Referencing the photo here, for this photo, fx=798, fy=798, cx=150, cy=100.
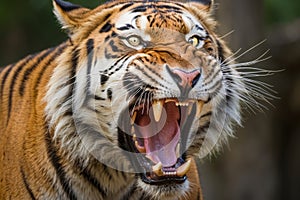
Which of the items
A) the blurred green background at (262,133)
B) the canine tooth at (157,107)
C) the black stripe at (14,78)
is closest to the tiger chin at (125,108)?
the canine tooth at (157,107)

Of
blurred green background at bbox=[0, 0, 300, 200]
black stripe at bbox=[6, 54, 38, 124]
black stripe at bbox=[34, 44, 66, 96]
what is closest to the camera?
black stripe at bbox=[34, 44, 66, 96]

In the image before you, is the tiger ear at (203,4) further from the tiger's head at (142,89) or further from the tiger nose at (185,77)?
the tiger nose at (185,77)

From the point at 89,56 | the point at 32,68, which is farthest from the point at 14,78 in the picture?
the point at 89,56

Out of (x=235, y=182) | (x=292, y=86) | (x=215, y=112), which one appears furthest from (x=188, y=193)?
(x=292, y=86)

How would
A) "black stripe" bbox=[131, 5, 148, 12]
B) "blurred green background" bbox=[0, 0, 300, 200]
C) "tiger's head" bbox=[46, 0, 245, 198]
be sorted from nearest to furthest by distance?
1. "tiger's head" bbox=[46, 0, 245, 198]
2. "black stripe" bbox=[131, 5, 148, 12]
3. "blurred green background" bbox=[0, 0, 300, 200]

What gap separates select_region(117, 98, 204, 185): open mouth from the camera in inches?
149

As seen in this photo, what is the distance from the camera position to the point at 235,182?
29.1 feet

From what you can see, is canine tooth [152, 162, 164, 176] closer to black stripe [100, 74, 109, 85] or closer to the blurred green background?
black stripe [100, 74, 109, 85]

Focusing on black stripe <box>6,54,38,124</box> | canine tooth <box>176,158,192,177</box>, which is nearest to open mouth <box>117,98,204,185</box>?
canine tooth <box>176,158,192,177</box>

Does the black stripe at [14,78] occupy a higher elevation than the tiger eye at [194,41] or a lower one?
lower

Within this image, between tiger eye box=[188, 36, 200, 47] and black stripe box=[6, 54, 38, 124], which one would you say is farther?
black stripe box=[6, 54, 38, 124]

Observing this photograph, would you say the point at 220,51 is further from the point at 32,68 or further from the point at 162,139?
the point at 32,68

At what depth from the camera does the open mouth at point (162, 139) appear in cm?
378

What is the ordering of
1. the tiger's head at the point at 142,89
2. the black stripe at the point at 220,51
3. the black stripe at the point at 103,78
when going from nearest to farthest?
the tiger's head at the point at 142,89
the black stripe at the point at 103,78
the black stripe at the point at 220,51
